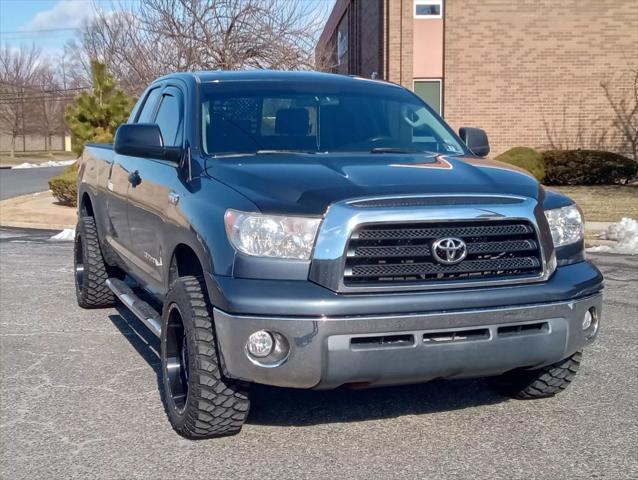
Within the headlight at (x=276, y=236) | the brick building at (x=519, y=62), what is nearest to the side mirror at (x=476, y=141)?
the headlight at (x=276, y=236)

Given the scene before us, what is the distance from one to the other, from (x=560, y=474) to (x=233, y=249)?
1.85 metres

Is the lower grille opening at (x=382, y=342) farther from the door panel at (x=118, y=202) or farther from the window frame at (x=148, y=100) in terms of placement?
the window frame at (x=148, y=100)

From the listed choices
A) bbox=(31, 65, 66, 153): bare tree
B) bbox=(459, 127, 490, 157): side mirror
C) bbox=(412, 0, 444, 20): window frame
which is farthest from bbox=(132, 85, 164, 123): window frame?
bbox=(31, 65, 66, 153): bare tree

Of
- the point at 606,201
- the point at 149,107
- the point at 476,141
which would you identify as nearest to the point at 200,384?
the point at 476,141

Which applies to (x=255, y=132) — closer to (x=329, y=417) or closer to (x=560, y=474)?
(x=329, y=417)

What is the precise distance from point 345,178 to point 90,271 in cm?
390

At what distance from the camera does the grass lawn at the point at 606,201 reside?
594 inches

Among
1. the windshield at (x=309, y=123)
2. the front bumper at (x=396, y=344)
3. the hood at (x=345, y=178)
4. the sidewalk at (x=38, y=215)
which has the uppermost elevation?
Result: the windshield at (x=309, y=123)

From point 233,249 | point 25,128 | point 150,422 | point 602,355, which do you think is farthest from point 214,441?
point 25,128

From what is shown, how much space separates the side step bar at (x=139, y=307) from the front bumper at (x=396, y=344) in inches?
46.5

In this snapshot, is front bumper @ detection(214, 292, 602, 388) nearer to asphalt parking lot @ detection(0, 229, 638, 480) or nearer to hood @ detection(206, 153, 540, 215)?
asphalt parking lot @ detection(0, 229, 638, 480)

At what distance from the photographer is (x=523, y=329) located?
13.5 feet

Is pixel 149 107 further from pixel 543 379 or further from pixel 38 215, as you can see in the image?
pixel 38 215

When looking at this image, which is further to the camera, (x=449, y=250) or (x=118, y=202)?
(x=118, y=202)
